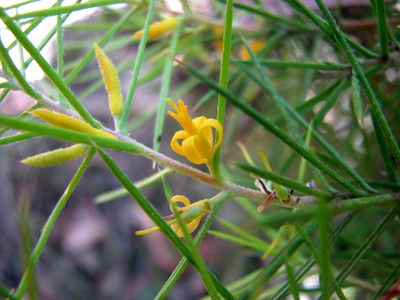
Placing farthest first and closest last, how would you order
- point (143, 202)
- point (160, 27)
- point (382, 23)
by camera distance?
1. point (160, 27)
2. point (382, 23)
3. point (143, 202)

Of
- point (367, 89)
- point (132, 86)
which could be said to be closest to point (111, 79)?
point (132, 86)

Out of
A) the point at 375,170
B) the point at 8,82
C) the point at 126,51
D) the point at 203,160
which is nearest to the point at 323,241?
the point at 203,160

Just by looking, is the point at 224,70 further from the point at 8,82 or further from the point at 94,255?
the point at 94,255

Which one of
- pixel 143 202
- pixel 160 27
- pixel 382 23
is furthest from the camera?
pixel 160 27

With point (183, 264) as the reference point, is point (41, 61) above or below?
above

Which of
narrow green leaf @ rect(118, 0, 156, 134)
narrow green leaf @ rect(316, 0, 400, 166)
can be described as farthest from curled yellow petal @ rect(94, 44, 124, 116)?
narrow green leaf @ rect(316, 0, 400, 166)

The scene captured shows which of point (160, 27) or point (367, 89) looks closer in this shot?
point (367, 89)

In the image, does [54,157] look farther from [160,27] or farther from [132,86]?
[160,27]
